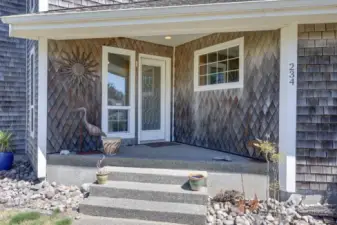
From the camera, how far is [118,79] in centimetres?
545

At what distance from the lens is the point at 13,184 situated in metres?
4.34

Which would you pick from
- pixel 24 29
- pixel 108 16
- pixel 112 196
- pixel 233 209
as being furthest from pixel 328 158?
pixel 24 29

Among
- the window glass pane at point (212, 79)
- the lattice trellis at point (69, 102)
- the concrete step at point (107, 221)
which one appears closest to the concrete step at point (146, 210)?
the concrete step at point (107, 221)

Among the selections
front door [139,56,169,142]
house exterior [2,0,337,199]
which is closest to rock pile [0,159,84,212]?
house exterior [2,0,337,199]

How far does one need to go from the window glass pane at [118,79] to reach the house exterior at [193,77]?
2 centimetres

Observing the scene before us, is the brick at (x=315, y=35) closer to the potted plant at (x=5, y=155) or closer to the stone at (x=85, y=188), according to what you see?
the stone at (x=85, y=188)

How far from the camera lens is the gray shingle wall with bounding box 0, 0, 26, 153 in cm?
666

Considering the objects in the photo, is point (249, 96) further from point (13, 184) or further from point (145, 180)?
point (13, 184)

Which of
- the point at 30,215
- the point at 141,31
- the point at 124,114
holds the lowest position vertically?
the point at 30,215

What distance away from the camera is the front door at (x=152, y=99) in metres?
5.92

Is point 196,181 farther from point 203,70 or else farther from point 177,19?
point 203,70

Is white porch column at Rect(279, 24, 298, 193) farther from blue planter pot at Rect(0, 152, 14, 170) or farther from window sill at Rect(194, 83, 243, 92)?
blue planter pot at Rect(0, 152, 14, 170)

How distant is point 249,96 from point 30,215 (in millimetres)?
3535

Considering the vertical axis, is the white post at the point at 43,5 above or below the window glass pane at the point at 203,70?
above
